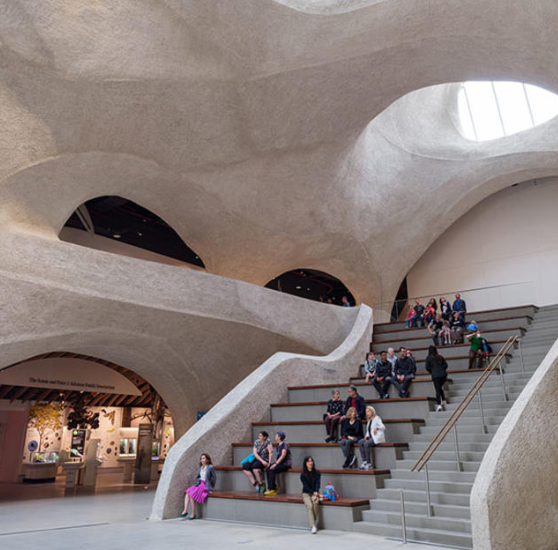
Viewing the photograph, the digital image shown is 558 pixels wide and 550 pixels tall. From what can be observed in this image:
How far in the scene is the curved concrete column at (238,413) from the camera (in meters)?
8.48

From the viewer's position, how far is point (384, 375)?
10.4m

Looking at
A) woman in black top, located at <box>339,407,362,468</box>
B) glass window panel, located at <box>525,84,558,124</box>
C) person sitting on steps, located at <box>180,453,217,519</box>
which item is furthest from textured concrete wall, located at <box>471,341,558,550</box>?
glass window panel, located at <box>525,84,558,124</box>

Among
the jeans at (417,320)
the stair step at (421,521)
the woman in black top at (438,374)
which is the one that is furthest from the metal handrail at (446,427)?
the jeans at (417,320)

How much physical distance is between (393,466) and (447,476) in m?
0.87

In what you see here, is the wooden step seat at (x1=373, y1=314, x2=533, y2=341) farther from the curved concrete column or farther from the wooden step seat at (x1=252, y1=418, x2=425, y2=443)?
the wooden step seat at (x1=252, y1=418, x2=425, y2=443)

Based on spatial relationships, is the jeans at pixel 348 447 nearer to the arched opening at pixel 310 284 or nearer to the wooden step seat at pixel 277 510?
the wooden step seat at pixel 277 510

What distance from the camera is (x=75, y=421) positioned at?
22.9m

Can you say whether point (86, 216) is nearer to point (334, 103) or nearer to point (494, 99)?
point (334, 103)

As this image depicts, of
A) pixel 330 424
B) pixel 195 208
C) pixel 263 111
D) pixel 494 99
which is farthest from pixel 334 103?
pixel 494 99

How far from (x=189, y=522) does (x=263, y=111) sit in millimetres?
10295

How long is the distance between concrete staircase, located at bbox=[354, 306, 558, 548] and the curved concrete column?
10.1 feet

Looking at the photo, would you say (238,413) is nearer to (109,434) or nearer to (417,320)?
(417,320)

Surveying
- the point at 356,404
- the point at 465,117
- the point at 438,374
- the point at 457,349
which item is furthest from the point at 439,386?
the point at 465,117

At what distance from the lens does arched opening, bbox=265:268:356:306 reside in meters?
29.8
